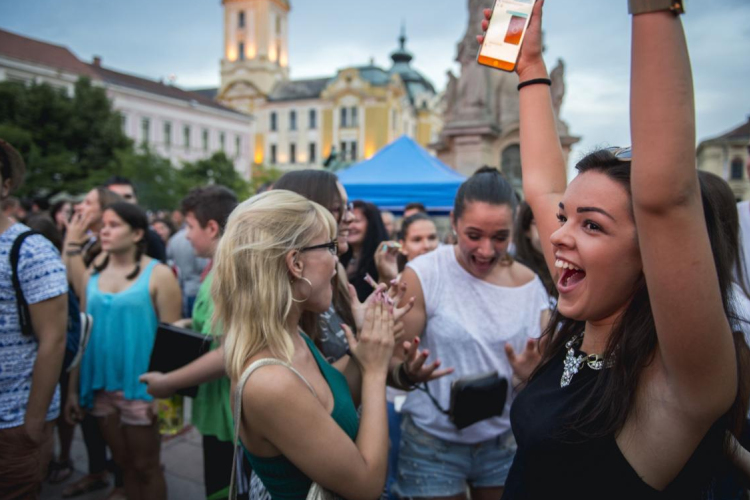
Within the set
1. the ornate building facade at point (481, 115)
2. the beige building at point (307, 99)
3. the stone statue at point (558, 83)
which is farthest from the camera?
the beige building at point (307, 99)

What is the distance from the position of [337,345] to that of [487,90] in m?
9.07

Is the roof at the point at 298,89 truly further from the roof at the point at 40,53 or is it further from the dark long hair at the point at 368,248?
the dark long hair at the point at 368,248

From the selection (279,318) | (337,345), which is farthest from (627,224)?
(337,345)

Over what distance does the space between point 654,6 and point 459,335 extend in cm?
178

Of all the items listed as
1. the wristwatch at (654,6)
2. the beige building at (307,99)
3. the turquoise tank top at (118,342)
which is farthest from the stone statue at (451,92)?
the beige building at (307,99)

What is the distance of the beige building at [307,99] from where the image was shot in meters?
56.7

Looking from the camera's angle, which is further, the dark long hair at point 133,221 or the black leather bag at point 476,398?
the dark long hair at point 133,221

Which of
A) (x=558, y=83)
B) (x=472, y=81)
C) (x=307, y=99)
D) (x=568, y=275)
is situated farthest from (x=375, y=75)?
A: (x=568, y=275)

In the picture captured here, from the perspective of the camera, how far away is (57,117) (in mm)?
28578

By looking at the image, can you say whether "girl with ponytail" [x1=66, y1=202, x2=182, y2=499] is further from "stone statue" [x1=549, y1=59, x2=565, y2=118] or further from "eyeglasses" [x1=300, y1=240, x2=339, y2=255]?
"stone statue" [x1=549, y1=59, x2=565, y2=118]

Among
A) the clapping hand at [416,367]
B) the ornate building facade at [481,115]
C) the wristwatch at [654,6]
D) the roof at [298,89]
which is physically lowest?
the clapping hand at [416,367]

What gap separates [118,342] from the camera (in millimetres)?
3260

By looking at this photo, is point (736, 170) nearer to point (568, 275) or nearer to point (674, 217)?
point (568, 275)

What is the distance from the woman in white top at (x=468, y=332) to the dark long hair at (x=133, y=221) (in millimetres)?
2045
